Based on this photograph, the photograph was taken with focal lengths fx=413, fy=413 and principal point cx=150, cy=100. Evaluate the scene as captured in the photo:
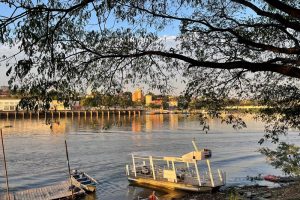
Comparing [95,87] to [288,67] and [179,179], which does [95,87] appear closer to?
[288,67]

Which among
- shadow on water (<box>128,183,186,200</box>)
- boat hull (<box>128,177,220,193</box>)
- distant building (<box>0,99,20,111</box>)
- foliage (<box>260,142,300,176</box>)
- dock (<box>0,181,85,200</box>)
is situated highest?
distant building (<box>0,99,20,111</box>)

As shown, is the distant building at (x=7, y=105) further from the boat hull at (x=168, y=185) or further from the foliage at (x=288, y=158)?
the foliage at (x=288, y=158)

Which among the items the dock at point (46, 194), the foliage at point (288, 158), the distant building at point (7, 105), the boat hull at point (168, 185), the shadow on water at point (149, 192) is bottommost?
the shadow on water at point (149, 192)

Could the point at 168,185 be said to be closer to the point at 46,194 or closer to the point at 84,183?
the point at 84,183

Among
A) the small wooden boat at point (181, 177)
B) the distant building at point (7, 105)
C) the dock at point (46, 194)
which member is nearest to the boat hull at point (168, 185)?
the small wooden boat at point (181, 177)

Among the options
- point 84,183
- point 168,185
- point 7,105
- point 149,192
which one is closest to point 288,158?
point 168,185

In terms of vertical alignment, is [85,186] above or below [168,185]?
above

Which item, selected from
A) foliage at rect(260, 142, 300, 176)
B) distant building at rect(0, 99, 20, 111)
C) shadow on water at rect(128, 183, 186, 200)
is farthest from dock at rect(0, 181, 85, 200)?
distant building at rect(0, 99, 20, 111)

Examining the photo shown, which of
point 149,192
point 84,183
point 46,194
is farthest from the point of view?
point 149,192

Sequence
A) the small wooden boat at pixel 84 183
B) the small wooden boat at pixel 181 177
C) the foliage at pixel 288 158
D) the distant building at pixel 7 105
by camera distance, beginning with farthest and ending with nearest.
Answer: the distant building at pixel 7 105, the small wooden boat at pixel 84 183, the small wooden boat at pixel 181 177, the foliage at pixel 288 158

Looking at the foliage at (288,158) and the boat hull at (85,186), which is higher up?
the foliage at (288,158)

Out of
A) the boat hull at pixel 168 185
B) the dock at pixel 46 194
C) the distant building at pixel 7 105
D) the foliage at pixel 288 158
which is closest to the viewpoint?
the dock at pixel 46 194

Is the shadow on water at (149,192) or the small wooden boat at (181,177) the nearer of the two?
the small wooden boat at (181,177)

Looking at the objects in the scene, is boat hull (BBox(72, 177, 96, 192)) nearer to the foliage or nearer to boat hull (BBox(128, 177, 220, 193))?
boat hull (BBox(128, 177, 220, 193))
